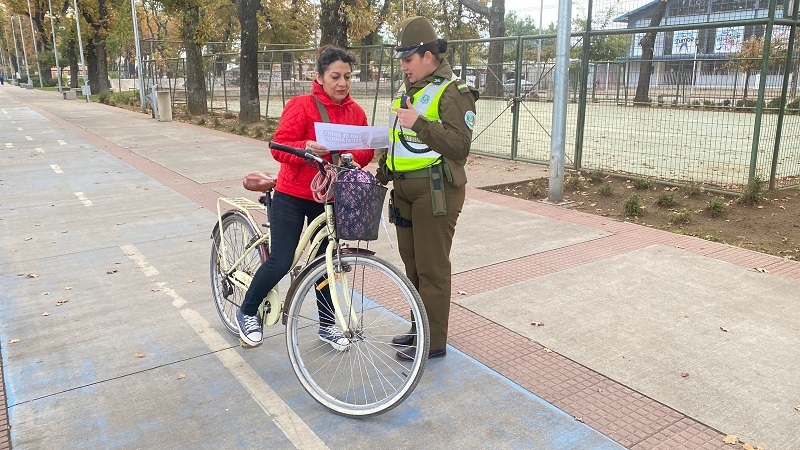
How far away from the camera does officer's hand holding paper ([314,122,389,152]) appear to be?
3.19 meters

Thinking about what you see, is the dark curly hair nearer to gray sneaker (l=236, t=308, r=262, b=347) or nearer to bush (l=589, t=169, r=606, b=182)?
gray sneaker (l=236, t=308, r=262, b=347)

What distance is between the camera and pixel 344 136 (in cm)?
322

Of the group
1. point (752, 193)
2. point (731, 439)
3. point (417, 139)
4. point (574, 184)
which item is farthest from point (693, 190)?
point (417, 139)

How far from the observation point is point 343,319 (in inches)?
127

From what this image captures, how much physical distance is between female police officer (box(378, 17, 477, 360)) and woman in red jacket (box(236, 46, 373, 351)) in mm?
298

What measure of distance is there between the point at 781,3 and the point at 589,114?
3.34 m

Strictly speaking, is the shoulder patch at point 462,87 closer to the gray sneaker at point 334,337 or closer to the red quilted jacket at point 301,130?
the red quilted jacket at point 301,130

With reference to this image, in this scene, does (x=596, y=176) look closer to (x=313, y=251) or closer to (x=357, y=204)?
(x=313, y=251)

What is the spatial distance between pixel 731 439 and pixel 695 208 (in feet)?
17.2

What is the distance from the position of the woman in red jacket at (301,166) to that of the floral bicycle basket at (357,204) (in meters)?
0.32

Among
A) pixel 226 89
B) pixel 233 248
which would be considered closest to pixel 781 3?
pixel 233 248

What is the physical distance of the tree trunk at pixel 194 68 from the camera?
21266 mm

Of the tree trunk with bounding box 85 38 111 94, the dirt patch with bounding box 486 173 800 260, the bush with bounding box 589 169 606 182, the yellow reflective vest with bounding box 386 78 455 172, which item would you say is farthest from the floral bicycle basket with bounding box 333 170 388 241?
the tree trunk with bounding box 85 38 111 94

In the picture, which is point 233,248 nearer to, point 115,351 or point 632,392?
point 115,351
